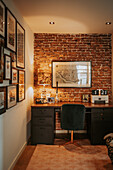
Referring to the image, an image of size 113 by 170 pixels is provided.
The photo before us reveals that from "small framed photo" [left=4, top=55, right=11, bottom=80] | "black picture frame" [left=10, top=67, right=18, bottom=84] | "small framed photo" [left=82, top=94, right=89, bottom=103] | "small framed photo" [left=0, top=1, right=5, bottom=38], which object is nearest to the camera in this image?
"small framed photo" [left=0, top=1, right=5, bottom=38]

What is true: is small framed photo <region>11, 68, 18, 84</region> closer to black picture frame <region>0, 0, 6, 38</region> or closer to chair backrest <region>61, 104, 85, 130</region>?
black picture frame <region>0, 0, 6, 38</region>

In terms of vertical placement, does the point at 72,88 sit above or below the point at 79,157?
above

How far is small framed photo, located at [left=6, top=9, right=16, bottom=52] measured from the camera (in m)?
2.58

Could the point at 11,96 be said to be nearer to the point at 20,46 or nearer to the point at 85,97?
the point at 20,46

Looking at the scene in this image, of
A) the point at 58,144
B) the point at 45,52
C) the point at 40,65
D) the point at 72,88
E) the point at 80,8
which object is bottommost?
the point at 58,144

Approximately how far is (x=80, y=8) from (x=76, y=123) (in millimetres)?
2200

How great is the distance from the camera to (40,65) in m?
4.80

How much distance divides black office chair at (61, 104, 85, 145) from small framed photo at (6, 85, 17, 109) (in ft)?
3.75

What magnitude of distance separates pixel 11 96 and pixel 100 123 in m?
2.16

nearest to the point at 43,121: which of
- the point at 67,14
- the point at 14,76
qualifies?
the point at 14,76

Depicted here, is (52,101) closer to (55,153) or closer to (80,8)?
(55,153)

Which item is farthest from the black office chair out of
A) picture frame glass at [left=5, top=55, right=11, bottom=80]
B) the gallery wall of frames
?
picture frame glass at [left=5, top=55, right=11, bottom=80]

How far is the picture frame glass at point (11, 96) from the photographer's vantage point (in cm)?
262

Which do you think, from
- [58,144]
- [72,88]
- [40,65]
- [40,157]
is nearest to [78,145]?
[58,144]
